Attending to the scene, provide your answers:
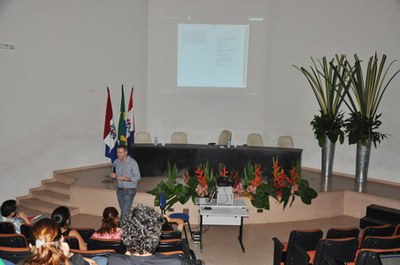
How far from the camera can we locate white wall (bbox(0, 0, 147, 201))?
28.1 ft

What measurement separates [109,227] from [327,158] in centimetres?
618

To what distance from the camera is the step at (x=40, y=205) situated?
824cm

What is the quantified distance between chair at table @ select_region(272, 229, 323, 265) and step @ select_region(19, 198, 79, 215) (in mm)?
4174

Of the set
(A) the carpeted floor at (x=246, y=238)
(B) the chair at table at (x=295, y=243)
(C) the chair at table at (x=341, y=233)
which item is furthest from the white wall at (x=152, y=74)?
(B) the chair at table at (x=295, y=243)

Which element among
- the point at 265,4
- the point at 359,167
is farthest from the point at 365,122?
the point at 265,4

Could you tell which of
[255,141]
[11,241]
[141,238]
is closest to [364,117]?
[255,141]

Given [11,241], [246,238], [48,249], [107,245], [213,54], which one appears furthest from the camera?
[213,54]

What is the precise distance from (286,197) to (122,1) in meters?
6.04

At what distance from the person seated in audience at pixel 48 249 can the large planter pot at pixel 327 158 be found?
779 centimetres

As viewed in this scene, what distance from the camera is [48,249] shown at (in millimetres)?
2582

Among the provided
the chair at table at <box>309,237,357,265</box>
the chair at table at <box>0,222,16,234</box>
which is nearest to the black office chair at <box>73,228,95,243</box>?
the chair at table at <box>0,222,16,234</box>

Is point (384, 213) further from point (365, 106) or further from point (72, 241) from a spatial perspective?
point (72, 241)

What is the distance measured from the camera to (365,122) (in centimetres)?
912

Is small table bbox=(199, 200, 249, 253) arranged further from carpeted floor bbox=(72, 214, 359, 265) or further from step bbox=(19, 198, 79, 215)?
step bbox=(19, 198, 79, 215)
